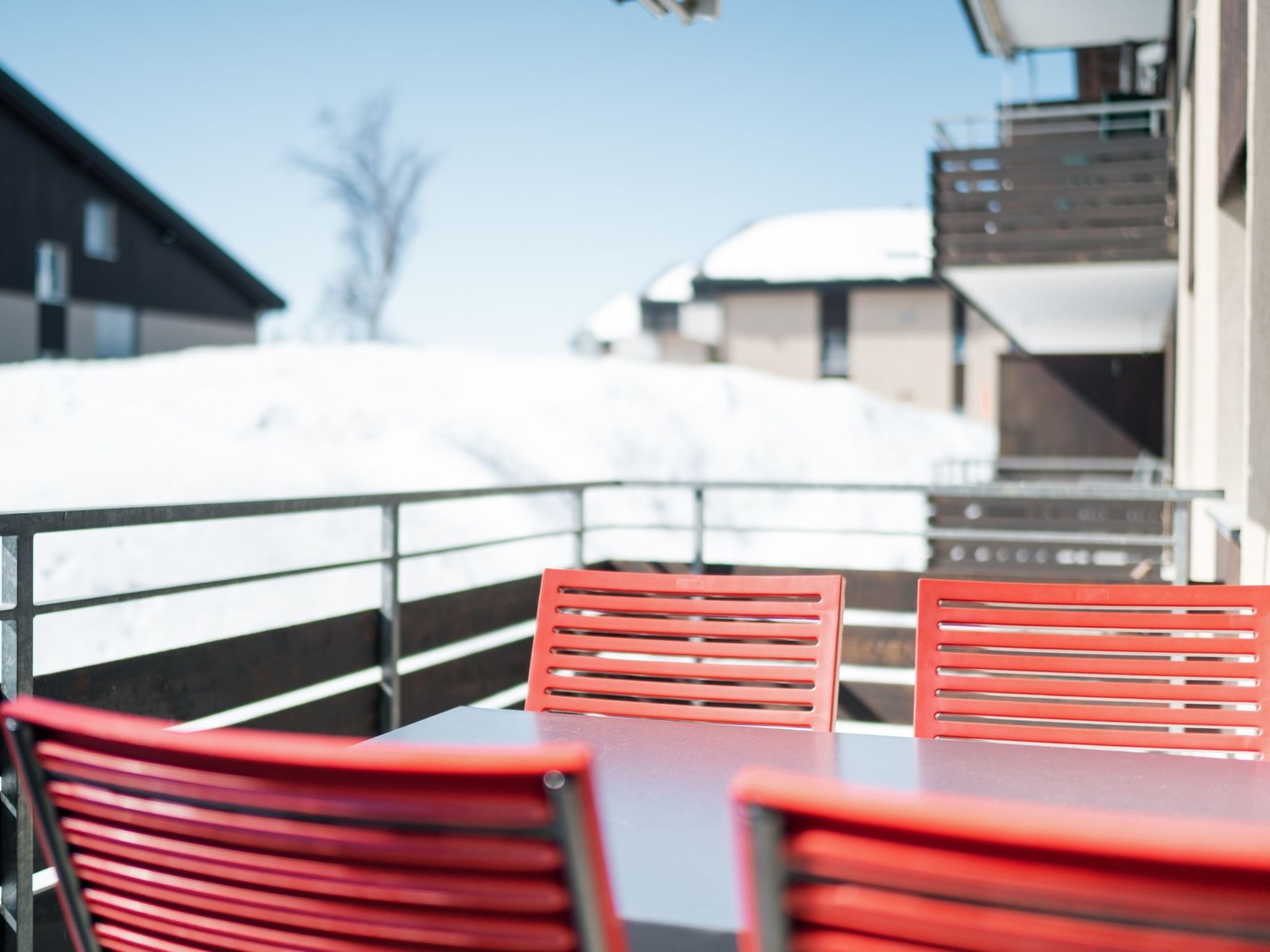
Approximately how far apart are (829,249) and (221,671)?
98.9 feet

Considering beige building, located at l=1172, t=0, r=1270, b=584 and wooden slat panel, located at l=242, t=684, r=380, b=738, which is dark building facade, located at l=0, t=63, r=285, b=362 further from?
wooden slat panel, located at l=242, t=684, r=380, b=738

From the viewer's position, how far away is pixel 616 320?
137 feet

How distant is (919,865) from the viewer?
80 cm

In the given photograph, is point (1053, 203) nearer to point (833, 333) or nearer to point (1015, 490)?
point (1015, 490)

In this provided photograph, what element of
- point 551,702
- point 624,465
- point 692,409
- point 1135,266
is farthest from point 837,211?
point 551,702

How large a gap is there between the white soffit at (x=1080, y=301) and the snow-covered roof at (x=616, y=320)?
2482 centimetres

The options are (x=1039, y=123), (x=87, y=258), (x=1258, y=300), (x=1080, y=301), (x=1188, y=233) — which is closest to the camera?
(x=1258, y=300)

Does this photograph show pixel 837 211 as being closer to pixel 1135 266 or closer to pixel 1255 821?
pixel 1135 266

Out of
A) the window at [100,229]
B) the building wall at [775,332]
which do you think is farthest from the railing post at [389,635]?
the building wall at [775,332]

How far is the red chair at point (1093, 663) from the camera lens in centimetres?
206

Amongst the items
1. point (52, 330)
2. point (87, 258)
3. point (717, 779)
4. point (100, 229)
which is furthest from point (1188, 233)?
point (100, 229)

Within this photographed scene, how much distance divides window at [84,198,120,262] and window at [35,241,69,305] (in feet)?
1.85

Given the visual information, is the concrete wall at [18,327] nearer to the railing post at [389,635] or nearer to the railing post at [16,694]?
the railing post at [389,635]

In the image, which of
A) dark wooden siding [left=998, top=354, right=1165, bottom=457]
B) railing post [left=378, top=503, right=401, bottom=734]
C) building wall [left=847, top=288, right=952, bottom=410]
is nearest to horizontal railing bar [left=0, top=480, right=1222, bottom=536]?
railing post [left=378, top=503, right=401, bottom=734]
